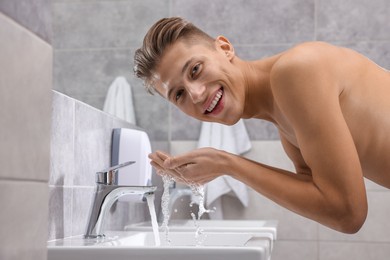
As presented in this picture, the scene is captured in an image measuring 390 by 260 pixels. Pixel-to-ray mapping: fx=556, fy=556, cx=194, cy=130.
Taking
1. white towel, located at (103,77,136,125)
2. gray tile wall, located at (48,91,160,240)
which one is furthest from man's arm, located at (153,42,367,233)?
white towel, located at (103,77,136,125)

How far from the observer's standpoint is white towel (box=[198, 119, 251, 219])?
267 cm

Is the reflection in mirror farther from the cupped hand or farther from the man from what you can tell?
the cupped hand

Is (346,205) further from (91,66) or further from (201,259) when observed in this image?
(91,66)

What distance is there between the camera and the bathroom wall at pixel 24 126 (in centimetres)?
50

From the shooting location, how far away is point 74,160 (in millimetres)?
1642

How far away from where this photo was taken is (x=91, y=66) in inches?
83.7

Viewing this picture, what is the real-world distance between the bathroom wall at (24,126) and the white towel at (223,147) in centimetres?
211

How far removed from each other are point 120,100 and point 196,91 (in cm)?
95

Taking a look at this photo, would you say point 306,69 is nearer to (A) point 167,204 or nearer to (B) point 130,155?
(A) point 167,204

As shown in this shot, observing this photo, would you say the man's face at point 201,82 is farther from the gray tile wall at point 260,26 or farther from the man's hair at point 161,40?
the gray tile wall at point 260,26

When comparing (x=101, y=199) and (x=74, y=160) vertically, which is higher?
(x=74, y=160)

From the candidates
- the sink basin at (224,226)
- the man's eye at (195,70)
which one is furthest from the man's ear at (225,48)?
the sink basin at (224,226)

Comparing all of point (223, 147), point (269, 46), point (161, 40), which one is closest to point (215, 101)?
point (161, 40)

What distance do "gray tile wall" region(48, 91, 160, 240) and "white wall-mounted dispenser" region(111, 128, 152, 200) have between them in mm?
36
